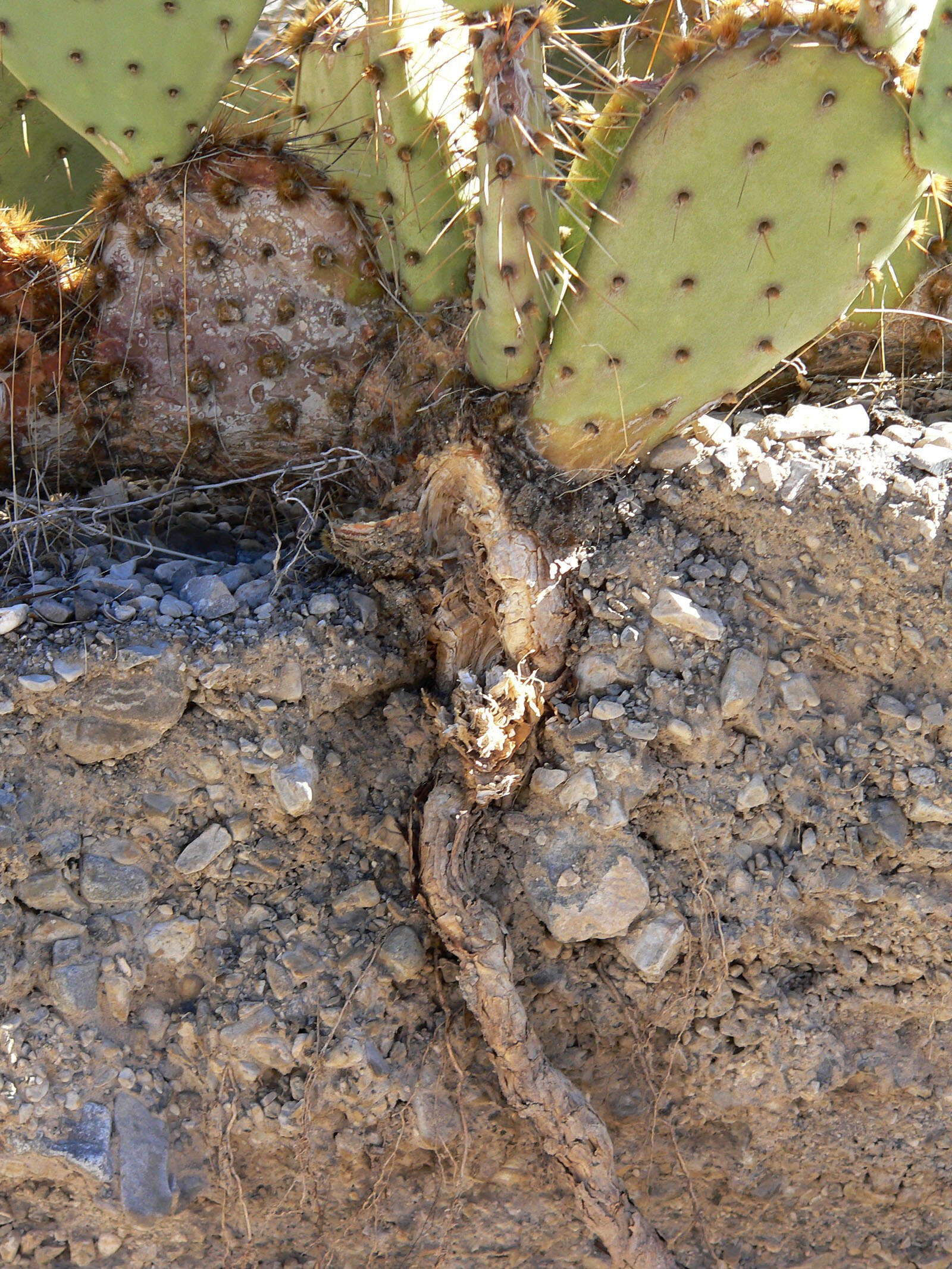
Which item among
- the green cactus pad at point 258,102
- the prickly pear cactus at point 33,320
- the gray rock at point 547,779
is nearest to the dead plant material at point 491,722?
the gray rock at point 547,779

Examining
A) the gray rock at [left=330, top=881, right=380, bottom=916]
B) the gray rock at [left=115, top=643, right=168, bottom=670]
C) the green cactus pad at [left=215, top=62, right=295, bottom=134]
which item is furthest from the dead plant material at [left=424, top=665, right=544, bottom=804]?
the green cactus pad at [left=215, top=62, right=295, bottom=134]

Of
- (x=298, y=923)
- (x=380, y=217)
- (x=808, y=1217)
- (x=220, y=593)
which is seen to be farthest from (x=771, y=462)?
(x=808, y=1217)

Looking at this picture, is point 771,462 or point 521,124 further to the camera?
point 771,462

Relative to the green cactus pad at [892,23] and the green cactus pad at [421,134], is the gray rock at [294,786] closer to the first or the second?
the green cactus pad at [421,134]

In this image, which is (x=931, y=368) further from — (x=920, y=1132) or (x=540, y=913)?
(x=920, y=1132)

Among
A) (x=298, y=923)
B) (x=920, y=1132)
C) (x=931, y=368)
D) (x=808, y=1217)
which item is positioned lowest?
(x=808, y=1217)

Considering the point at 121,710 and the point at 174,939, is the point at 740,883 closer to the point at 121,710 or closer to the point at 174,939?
the point at 174,939
